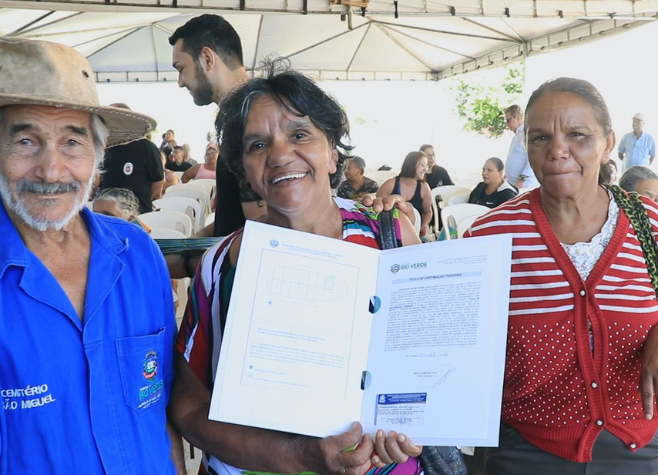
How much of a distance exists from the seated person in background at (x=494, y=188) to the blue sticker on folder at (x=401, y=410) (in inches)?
229

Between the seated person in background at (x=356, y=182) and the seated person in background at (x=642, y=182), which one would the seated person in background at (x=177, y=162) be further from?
the seated person in background at (x=642, y=182)

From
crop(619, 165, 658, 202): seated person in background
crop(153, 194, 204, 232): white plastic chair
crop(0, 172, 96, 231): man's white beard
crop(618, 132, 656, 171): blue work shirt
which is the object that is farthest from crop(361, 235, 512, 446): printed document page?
crop(618, 132, 656, 171): blue work shirt

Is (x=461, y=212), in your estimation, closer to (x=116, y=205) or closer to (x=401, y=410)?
(x=116, y=205)

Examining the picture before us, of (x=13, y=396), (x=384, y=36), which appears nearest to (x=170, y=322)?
(x=13, y=396)

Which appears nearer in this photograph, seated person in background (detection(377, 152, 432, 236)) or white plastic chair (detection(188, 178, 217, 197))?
seated person in background (detection(377, 152, 432, 236))

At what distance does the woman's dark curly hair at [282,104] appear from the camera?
5.71ft

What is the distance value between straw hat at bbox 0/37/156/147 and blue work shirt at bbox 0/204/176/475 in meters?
0.31

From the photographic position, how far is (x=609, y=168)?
4.09 metres

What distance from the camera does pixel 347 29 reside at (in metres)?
15.1

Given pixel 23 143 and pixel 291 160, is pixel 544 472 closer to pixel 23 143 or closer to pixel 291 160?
pixel 291 160

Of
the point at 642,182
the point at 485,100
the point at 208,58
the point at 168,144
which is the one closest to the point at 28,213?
the point at 208,58

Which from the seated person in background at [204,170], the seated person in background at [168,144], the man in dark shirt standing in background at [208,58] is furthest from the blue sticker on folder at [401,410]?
the seated person in background at [168,144]

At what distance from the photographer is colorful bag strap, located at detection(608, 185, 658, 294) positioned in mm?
1938

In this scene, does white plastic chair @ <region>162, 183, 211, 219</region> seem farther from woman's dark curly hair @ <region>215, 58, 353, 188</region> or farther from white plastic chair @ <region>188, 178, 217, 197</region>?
woman's dark curly hair @ <region>215, 58, 353, 188</region>
